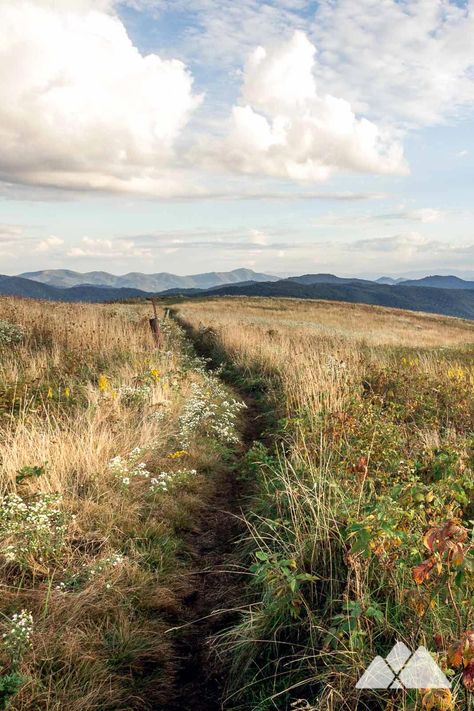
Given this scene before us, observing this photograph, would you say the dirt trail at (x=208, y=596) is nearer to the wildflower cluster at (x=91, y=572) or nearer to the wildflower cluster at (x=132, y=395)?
the wildflower cluster at (x=91, y=572)

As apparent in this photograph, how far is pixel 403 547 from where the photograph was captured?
307 cm

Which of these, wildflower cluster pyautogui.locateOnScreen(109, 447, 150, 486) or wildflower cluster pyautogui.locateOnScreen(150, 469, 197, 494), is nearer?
wildflower cluster pyautogui.locateOnScreen(109, 447, 150, 486)

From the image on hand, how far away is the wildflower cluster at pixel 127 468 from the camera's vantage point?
4.64 metres

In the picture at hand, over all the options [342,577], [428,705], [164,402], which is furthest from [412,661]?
[164,402]

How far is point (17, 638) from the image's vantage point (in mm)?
2471

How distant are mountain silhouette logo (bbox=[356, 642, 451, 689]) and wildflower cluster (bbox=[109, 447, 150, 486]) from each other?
275 cm

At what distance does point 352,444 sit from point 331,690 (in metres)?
3.62

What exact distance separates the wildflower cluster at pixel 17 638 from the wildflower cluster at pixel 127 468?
5.88ft

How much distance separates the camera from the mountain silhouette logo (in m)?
2.19

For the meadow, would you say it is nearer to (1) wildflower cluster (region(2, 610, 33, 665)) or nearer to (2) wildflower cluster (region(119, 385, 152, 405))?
(1) wildflower cluster (region(2, 610, 33, 665))

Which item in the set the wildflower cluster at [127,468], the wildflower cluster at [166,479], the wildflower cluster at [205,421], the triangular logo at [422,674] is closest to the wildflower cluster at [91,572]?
the wildflower cluster at [127,468]

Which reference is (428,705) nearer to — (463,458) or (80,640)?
(80,640)

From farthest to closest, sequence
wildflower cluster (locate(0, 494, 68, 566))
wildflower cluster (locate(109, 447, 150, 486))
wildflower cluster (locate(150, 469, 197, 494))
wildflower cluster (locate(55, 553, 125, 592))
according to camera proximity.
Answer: wildflower cluster (locate(150, 469, 197, 494)) < wildflower cluster (locate(109, 447, 150, 486)) < wildflower cluster (locate(0, 494, 68, 566)) < wildflower cluster (locate(55, 553, 125, 592))

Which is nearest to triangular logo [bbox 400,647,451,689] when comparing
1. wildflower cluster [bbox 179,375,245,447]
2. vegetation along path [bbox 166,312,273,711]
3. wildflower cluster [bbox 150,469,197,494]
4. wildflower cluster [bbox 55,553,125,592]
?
vegetation along path [bbox 166,312,273,711]
